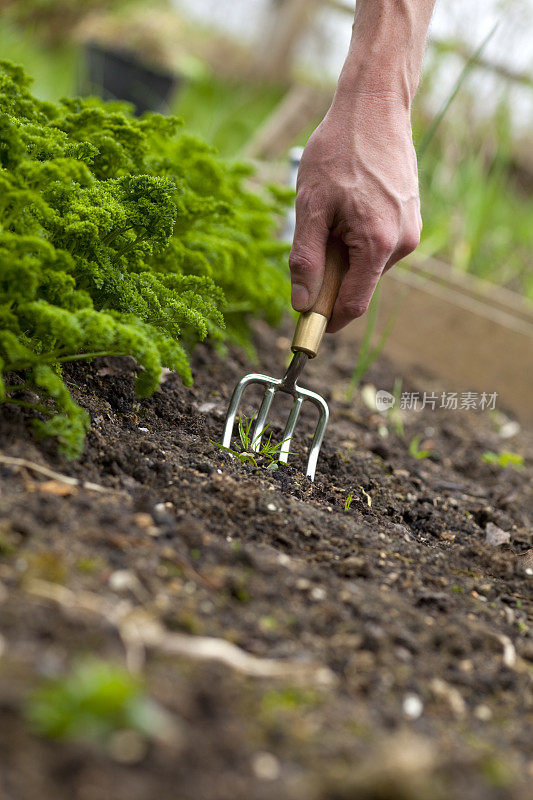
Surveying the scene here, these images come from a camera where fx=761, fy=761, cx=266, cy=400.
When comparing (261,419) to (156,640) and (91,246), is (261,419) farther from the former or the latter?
(156,640)

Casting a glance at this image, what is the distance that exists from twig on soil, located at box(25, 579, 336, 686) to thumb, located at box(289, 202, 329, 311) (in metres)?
0.79

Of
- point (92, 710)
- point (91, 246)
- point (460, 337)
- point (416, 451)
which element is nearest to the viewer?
point (92, 710)

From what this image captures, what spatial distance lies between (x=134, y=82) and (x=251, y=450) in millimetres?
4154

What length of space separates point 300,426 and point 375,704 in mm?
1181

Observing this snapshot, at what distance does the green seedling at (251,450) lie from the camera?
5.26ft

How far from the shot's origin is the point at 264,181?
387 centimetres

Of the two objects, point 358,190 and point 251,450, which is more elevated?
point 358,190

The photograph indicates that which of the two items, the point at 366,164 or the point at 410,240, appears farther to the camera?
the point at 410,240

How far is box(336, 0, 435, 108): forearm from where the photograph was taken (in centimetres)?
150

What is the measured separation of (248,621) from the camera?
103cm

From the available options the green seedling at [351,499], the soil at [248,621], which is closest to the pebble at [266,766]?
the soil at [248,621]

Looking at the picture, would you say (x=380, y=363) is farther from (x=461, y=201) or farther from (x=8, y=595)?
(x=8, y=595)

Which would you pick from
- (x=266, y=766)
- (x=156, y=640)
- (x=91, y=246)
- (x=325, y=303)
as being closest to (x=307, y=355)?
(x=325, y=303)

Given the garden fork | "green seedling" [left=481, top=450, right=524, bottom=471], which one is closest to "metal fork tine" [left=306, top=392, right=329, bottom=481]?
the garden fork
